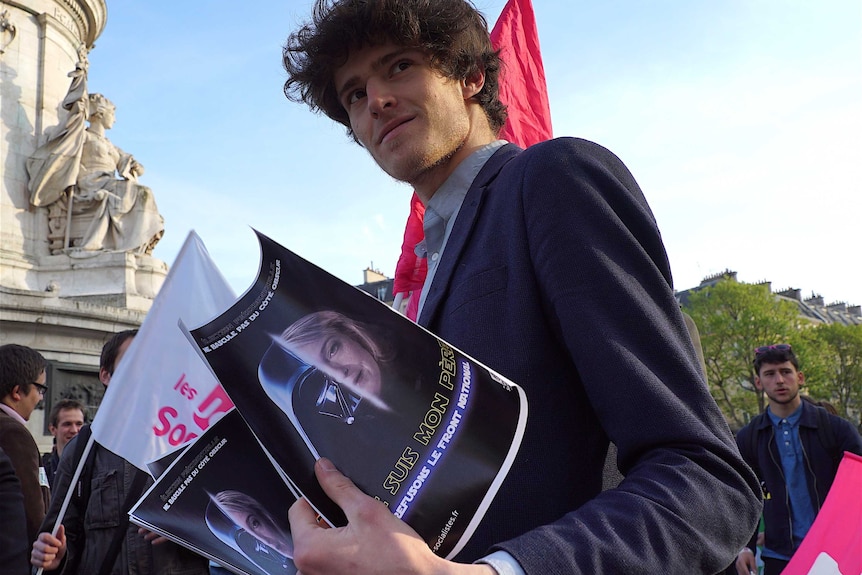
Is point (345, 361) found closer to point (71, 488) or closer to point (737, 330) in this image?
point (71, 488)

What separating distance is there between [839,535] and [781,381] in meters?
3.02

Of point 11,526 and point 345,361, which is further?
point 11,526

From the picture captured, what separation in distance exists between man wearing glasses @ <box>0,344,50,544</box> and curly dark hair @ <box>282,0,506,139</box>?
303 cm

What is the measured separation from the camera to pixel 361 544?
0.90 metres

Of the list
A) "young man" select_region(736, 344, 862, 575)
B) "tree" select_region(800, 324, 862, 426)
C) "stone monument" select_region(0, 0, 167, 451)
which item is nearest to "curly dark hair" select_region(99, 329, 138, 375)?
"young man" select_region(736, 344, 862, 575)

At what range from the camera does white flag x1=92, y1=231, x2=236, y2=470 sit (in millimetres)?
2902

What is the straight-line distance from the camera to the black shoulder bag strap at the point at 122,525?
340 cm

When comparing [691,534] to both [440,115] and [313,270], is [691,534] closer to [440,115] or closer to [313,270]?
[313,270]

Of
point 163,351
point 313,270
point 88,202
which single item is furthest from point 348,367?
point 88,202

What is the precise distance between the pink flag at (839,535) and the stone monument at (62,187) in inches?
417

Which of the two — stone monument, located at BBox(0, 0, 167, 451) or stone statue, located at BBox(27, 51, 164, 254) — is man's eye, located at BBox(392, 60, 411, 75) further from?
stone statue, located at BBox(27, 51, 164, 254)

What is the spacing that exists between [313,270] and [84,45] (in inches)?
674

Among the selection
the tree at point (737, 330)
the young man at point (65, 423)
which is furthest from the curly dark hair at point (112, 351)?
the tree at point (737, 330)

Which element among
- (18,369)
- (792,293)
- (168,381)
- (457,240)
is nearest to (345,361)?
(457,240)
